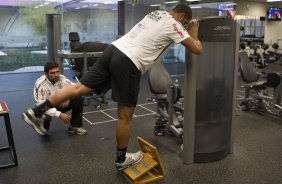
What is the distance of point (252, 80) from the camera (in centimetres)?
479

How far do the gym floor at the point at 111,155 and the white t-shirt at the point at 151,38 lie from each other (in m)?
1.00

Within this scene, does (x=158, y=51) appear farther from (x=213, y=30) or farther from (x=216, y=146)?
(x=216, y=146)

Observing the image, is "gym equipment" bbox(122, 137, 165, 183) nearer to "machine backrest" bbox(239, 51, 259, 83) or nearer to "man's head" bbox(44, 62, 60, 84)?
"man's head" bbox(44, 62, 60, 84)

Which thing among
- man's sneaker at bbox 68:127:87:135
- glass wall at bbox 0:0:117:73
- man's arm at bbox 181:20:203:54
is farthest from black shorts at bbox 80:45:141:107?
glass wall at bbox 0:0:117:73

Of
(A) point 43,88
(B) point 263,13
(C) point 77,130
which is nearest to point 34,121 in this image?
(A) point 43,88

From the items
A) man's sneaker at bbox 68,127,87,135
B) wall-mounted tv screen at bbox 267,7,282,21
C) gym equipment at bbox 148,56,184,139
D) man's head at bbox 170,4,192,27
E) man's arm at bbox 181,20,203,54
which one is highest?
wall-mounted tv screen at bbox 267,7,282,21

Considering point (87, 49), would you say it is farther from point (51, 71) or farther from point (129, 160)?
point (129, 160)

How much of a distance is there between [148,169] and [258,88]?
2.88 meters

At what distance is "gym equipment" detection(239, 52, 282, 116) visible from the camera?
14.5ft

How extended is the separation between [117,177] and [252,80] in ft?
9.84

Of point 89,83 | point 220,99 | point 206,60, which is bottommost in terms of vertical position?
point 220,99

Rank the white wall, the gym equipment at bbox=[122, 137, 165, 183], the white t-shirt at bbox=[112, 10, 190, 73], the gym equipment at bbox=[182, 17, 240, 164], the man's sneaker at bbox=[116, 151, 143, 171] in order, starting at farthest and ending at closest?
the white wall
the gym equipment at bbox=[182, 17, 240, 164]
the man's sneaker at bbox=[116, 151, 143, 171]
the gym equipment at bbox=[122, 137, 165, 183]
the white t-shirt at bbox=[112, 10, 190, 73]

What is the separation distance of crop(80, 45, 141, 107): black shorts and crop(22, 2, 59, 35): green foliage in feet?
18.0

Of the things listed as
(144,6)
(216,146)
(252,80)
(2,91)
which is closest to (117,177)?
(216,146)
